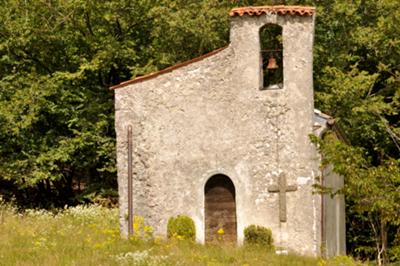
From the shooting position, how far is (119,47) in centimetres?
2572

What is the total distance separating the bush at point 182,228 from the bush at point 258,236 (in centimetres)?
134

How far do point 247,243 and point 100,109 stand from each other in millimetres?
10900

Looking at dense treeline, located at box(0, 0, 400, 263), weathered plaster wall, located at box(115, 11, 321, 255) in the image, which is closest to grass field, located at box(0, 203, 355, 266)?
weathered plaster wall, located at box(115, 11, 321, 255)

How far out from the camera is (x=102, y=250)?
14680 mm

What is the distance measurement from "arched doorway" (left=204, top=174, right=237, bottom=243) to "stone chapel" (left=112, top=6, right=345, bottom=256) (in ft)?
0.08

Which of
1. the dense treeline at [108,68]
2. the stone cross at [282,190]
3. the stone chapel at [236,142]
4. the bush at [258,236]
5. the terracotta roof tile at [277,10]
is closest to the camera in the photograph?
the bush at [258,236]

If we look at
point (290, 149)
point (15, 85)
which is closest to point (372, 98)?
point (290, 149)

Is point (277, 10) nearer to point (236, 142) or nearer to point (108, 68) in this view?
point (236, 142)

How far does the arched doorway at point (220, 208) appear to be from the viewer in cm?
1711

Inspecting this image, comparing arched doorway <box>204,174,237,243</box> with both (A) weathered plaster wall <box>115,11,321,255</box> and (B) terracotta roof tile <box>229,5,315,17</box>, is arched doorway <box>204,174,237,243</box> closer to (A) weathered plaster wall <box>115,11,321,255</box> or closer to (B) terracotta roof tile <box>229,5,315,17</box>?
(A) weathered plaster wall <box>115,11,321,255</box>

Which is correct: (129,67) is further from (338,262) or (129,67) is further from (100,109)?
(338,262)

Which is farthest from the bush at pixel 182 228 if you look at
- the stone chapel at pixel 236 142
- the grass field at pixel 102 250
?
the grass field at pixel 102 250

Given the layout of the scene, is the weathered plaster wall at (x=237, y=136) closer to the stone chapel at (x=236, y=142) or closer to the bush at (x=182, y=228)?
the stone chapel at (x=236, y=142)

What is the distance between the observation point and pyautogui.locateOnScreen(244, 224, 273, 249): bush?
16.4 metres
